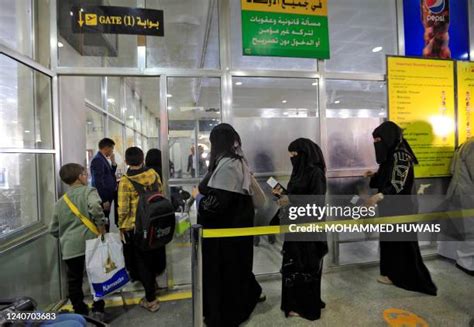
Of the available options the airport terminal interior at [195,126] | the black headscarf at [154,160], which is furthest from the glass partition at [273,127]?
the black headscarf at [154,160]

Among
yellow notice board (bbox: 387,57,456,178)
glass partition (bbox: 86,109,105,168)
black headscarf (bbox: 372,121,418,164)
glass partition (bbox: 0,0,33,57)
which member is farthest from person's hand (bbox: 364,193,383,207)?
glass partition (bbox: 86,109,105,168)

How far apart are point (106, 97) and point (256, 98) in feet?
8.80

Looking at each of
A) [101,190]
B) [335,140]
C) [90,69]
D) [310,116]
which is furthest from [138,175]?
[335,140]

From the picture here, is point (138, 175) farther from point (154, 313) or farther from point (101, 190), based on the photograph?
point (154, 313)

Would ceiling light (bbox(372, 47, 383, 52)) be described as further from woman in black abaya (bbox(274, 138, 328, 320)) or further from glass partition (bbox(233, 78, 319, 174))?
woman in black abaya (bbox(274, 138, 328, 320))

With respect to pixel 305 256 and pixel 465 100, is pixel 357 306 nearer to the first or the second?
pixel 305 256

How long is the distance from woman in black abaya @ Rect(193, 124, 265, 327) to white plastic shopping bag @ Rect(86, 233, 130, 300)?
0.70m

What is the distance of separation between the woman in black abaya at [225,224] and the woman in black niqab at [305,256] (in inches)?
14.2

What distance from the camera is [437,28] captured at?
11.5 ft

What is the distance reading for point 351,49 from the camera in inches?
144

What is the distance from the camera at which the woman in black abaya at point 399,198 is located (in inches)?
104

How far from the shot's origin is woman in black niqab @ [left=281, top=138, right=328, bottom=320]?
2316 millimetres

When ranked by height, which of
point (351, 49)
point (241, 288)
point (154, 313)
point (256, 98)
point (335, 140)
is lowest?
point (154, 313)

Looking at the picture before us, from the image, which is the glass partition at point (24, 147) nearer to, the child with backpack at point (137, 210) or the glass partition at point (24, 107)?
the glass partition at point (24, 107)
